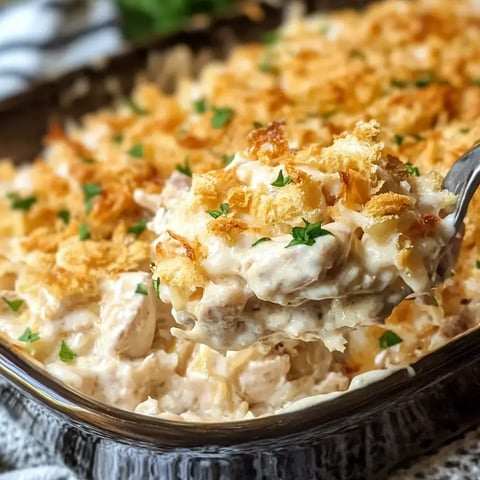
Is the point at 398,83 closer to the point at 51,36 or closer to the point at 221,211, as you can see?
the point at 221,211

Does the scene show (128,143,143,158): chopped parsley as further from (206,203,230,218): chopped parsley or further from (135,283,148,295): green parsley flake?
(206,203,230,218): chopped parsley

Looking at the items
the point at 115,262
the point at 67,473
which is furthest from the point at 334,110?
the point at 67,473

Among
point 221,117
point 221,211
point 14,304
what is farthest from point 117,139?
point 221,211

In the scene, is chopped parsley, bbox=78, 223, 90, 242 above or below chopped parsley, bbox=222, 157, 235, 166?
below

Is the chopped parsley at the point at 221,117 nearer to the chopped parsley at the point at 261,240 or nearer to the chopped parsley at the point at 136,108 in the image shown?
the chopped parsley at the point at 136,108

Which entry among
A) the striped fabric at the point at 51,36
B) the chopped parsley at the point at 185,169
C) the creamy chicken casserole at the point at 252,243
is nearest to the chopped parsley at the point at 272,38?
the creamy chicken casserole at the point at 252,243

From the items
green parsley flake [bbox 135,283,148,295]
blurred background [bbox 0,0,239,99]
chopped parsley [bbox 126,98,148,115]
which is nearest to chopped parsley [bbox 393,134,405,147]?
green parsley flake [bbox 135,283,148,295]
